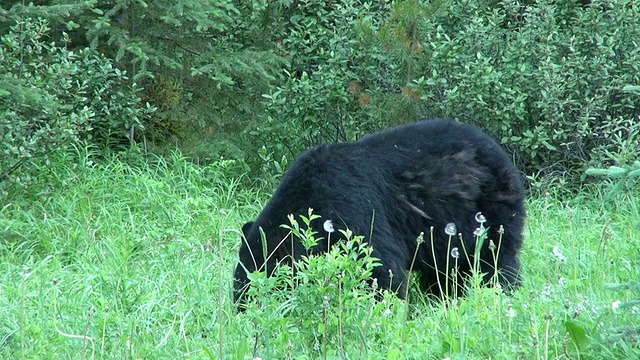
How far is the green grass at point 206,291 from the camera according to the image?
11.9 ft

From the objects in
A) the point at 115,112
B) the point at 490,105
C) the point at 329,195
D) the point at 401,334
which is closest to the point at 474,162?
the point at 329,195

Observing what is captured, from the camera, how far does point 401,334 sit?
3.90m

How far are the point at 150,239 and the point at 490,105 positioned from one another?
3511 mm

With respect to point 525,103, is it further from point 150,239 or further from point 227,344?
point 227,344

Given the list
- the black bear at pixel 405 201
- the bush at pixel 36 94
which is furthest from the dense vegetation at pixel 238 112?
the black bear at pixel 405 201

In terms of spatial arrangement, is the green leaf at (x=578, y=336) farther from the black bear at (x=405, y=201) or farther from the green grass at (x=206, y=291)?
the black bear at (x=405, y=201)

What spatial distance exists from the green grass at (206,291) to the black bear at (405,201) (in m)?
0.26

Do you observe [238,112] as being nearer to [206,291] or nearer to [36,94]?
[36,94]

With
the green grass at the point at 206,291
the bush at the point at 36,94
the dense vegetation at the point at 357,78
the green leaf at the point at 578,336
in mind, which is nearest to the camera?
the green leaf at the point at 578,336

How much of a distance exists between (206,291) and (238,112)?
4.43 m

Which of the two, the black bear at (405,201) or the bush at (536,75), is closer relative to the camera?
the black bear at (405,201)

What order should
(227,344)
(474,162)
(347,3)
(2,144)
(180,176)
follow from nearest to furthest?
(227,344), (474,162), (2,144), (180,176), (347,3)

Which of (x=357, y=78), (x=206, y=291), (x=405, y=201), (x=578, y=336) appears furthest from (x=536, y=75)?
(x=578, y=336)

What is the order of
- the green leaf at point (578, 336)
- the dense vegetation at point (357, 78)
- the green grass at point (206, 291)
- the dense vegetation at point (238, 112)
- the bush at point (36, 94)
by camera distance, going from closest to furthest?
the green leaf at point (578, 336), the green grass at point (206, 291), the dense vegetation at point (238, 112), the bush at point (36, 94), the dense vegetation at point (357, 78)
